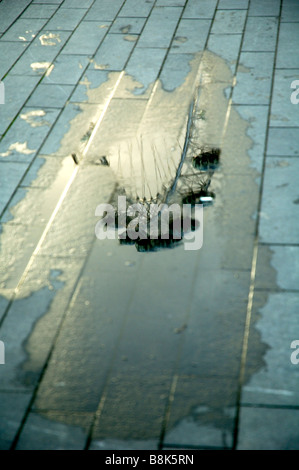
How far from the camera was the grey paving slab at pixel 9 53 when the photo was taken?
6.86 meters

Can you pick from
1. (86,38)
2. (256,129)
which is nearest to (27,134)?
(86,38)

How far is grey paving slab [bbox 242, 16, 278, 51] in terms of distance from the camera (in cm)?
659

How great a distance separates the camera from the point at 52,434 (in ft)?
10.4

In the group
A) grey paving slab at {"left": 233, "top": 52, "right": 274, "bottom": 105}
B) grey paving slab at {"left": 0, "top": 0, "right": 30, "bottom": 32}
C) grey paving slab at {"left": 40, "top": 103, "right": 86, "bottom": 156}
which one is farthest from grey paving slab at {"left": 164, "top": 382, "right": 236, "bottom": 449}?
grey paving slab at {"left": 0, "top": 0, "right": 30, "bottom": 32}

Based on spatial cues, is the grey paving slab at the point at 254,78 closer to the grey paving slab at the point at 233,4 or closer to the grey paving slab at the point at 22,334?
the grey paving slab at the point at 233,4

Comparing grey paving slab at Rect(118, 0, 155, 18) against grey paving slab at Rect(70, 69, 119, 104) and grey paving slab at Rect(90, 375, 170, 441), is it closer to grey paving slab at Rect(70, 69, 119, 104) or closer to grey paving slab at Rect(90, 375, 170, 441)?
grey paving slab at Rect(70, 69, 119, 104)

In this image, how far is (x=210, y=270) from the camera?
13.2ft

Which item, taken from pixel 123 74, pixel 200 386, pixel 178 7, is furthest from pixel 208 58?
pixel 200 386

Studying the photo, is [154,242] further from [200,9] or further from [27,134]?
[200,9]

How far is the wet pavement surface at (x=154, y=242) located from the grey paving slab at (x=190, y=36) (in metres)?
0.03

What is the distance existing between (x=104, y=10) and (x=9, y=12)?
1.67m

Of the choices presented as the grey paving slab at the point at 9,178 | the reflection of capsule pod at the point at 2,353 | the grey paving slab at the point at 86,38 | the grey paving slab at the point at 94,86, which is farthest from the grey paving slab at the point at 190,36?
the reflection of capsule pod at the point at 2,353

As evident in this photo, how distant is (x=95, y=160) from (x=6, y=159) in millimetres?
1019

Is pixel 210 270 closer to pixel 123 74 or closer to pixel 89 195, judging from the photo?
pixel 89 195
